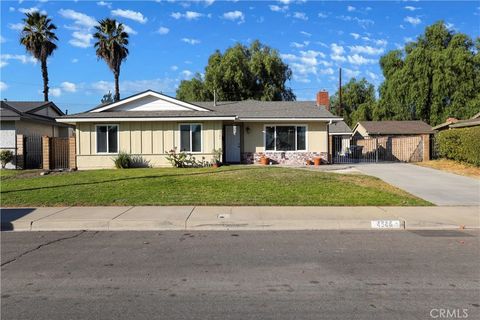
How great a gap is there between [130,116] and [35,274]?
16.2m

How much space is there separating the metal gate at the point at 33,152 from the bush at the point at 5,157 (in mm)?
743

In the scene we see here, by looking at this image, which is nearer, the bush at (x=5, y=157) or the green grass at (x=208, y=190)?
the green grass at (x=208, y=190)

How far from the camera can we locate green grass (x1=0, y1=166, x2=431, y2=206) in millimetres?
11656

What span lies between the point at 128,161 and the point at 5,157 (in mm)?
7046

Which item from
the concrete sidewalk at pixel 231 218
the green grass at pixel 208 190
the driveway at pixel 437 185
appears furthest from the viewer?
the driveway at pixel 437 185

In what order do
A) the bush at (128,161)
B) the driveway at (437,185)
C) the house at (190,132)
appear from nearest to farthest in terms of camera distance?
1. the driveway at (437,185)
2. the bush at (128,161)
3. the house at (190,132)

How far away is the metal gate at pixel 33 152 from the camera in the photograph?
75.3 ft

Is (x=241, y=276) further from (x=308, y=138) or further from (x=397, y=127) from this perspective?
(x=397, y=127)

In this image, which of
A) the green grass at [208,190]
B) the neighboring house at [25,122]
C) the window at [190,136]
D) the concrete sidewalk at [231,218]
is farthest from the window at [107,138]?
the concrete sidewalk at [231,218]

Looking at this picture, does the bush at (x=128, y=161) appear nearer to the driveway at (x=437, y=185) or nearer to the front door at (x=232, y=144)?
the front door at (x=232, y=144)

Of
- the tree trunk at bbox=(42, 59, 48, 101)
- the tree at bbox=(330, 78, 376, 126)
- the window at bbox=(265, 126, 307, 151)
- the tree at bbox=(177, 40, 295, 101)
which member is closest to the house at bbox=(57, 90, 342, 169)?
the window at bbox=(265, 126, 307, 151)

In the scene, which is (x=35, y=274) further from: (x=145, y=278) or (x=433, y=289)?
(x=433, y=289)

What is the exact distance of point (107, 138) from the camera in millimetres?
21953

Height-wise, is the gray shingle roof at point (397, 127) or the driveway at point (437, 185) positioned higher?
the gray shingle roof at point (397, 127)
